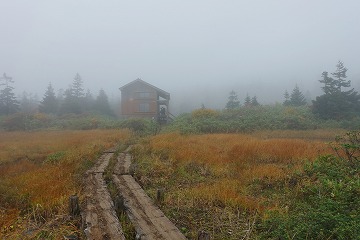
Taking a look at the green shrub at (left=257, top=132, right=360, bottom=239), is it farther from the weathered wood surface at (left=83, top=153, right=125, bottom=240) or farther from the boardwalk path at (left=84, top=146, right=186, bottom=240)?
the weathered wood surface at (left=83, top=153, right=125, bottom=240)

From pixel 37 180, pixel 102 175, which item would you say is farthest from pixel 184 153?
pixel 37 180

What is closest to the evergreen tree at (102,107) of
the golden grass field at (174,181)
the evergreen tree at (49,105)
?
the evergreen tree at (49,105)

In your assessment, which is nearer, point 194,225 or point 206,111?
point 194,225

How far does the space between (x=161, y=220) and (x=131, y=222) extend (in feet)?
→ 1.89

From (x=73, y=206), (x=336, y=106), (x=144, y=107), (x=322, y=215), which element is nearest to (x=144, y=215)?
(x=73, y=206)

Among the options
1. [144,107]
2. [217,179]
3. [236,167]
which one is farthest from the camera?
[144,107]

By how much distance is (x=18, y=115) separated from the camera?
34344 mm

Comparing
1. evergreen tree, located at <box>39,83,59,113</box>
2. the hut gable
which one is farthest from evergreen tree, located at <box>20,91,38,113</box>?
the hut gable

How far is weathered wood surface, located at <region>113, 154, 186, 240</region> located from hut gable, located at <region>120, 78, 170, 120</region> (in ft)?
109

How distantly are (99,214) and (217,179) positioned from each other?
160 inches

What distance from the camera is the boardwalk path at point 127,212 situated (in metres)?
4.39

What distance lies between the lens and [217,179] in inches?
319

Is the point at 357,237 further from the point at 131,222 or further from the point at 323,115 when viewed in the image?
the point at 323,115

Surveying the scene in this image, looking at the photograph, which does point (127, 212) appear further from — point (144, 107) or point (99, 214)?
point (144, 107)
